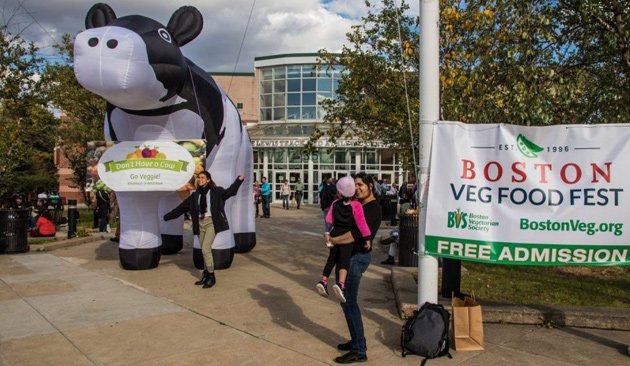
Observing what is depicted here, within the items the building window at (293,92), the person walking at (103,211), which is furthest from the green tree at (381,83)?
the building window at (293,92)

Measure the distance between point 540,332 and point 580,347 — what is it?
48 centimetres

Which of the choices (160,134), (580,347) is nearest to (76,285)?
(160,134)

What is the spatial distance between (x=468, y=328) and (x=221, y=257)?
15.0ft

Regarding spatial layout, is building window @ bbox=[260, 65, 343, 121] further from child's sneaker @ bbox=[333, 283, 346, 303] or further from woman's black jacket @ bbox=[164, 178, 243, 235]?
child's sneaker @ bbox=[333, 283, 346, 303]

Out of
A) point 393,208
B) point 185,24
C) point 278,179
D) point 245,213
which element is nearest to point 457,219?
point 185,24

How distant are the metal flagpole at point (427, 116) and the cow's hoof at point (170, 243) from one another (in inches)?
247

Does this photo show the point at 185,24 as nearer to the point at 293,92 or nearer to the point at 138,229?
the point at 138,229

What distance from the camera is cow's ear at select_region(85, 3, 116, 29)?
711 cm

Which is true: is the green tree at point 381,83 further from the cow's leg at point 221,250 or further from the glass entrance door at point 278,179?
the glass entrance door at point 278,179

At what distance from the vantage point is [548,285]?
7.32 metres

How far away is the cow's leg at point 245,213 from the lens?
10078 millimetres

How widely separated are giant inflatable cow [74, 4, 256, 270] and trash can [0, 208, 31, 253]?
11.6 feet

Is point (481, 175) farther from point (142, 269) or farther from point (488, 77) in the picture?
point (142, 269)

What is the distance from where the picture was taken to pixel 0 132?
468 inches
